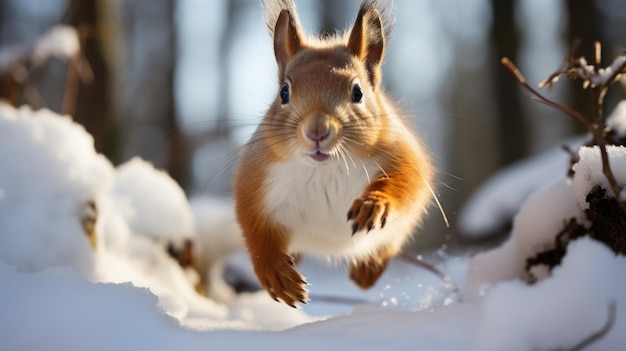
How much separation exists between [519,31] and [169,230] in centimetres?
465

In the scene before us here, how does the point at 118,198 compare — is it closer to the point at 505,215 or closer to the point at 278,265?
the point at 278,265

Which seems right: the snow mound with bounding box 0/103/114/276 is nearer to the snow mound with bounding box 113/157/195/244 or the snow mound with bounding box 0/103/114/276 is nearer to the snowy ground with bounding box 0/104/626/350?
the snowy ground with bounding box 0/104/626/350

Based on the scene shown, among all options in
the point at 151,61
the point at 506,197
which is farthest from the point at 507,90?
the point at 151,61

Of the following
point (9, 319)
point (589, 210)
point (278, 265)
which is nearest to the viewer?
point (9, 319)

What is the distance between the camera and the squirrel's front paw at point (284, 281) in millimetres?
1339

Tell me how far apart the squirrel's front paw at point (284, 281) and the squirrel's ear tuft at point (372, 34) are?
55 cm

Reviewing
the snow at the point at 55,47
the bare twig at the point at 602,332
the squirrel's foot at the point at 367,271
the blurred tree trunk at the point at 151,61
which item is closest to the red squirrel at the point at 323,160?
the squirrel's foot at the point at 367,271

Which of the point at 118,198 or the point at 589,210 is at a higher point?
the point at 118,198

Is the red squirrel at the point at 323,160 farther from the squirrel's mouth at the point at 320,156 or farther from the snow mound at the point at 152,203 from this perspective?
the snow mound at the point at 152,203

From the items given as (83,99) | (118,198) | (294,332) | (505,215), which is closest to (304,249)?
(294,332)

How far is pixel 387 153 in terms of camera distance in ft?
4.90

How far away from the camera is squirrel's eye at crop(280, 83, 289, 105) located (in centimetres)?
150

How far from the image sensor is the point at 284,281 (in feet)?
4.45

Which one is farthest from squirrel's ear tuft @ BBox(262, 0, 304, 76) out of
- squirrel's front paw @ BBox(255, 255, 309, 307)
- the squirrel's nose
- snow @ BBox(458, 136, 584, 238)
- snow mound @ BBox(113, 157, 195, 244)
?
snow @ BBox(458, 136, 584, 238)
